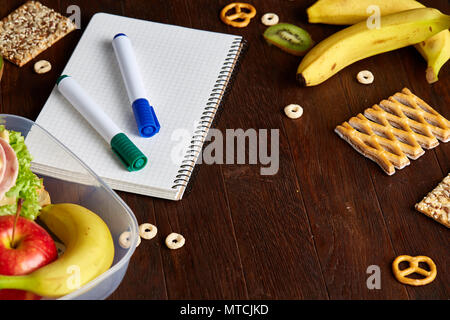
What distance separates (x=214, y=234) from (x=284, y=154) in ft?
0.61

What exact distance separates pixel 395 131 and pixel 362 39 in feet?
0.62

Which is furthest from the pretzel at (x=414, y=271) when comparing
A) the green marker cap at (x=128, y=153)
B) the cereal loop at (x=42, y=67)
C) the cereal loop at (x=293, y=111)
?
the cereal loop at (x=42, y=67)

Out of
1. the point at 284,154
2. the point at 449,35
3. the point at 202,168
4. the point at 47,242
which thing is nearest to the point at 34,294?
the point at 47,242

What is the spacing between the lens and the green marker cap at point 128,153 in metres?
0.96

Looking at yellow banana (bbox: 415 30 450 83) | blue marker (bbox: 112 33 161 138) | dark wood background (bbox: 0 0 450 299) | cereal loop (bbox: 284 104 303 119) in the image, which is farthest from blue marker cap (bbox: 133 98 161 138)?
yellow banana (bbox: 415 30 450 83)

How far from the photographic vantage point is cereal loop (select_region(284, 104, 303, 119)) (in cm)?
105

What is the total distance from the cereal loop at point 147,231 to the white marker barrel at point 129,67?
9.1 inches

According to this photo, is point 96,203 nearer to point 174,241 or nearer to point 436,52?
point 174,241

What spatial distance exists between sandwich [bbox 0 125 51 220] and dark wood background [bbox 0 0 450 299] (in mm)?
150

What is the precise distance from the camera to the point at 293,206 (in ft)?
3.11

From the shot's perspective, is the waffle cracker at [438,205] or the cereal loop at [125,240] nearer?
the cereal loop at [125,240]

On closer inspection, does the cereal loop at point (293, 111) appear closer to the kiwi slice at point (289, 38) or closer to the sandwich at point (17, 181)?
the kiwi slice at point (289, 38)

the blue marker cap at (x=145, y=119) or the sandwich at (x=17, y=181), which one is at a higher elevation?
the sandwich at (x=17, y=181)

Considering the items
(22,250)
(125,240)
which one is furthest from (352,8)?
(22,250)
